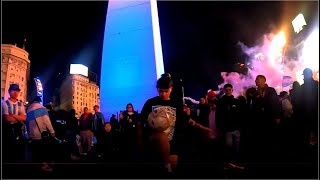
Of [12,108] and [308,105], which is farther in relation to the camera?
[308,105]

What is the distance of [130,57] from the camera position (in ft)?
44.1

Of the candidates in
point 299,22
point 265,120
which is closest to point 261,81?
point 265,120

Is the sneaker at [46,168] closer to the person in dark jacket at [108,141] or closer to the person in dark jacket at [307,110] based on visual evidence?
the person in dark jacket at [108,141]

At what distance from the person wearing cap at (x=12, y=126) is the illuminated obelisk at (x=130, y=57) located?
7.57 metres

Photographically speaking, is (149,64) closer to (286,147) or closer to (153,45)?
(153,45)

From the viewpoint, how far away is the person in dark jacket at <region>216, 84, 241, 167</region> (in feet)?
18.0

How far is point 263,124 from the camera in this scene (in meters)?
5.60

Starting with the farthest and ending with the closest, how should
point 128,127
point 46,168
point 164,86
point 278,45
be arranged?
point 278,45 → point 128,127 → point 46,168 → point 164,86

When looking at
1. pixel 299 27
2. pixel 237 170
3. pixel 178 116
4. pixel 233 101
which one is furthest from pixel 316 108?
pixel 299 27

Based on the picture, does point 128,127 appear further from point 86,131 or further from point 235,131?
point 235,131

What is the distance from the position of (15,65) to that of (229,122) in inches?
2218

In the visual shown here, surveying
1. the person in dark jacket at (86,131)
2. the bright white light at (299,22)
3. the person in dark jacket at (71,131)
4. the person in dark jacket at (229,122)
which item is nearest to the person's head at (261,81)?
the person in dark jacket at (229,122)

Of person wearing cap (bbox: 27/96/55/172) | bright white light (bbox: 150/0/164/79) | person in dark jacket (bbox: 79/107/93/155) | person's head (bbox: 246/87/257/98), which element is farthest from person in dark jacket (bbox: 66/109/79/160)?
bright white light (bbox: 150/0/164/79)

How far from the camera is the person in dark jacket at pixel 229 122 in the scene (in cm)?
549
